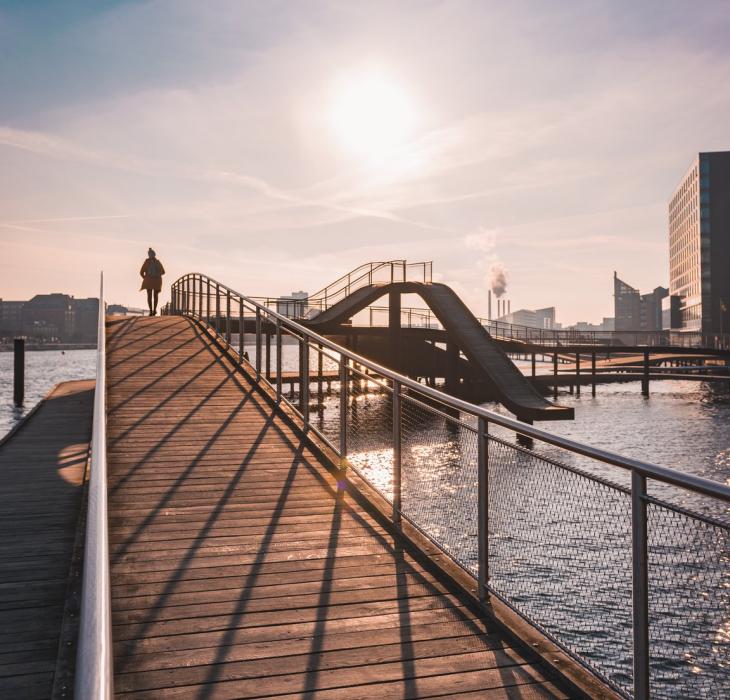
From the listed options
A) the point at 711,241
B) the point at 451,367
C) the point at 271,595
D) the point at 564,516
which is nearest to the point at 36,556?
the point at 271,595

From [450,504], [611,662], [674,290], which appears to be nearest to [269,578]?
[450,504]

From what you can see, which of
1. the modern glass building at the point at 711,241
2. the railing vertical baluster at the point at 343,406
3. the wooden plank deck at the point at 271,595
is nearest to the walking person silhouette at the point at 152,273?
the wooden plank deck at the point at 271,595

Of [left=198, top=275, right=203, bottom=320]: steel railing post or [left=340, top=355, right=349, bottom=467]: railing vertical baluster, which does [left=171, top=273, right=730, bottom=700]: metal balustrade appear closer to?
[left=340, top=355, right=349, bottom=467]: railing vertical baluster

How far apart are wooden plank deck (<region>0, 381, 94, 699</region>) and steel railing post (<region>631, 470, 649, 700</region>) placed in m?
2.46

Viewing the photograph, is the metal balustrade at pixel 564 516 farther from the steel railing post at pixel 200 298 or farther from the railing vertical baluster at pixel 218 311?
the steel railing post at pixel 200 298

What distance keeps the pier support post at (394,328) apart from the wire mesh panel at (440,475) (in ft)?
86.2

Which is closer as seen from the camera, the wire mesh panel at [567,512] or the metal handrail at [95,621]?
the metal handrail at [95,621]

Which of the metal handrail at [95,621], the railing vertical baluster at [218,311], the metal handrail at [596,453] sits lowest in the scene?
the metal handrail at [95,621]

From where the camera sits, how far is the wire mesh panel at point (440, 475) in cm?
405

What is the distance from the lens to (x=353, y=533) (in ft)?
16.3

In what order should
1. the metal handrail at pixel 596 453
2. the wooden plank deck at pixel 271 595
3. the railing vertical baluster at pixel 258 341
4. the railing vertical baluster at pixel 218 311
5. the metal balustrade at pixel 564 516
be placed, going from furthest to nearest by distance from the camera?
the railing vertical baluster at pixel 218 311 < the railing vertical baluster at pixel 258 341 < the wooden plank deck at pixel 271 595 < the metal balustrade at pixel 564 516 < the metal handrail at pixel 596 453

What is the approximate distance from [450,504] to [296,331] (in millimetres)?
A: 4626

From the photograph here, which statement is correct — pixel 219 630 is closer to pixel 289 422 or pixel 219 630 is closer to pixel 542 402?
pixel 289 422

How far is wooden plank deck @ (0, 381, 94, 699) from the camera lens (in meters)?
3.32
